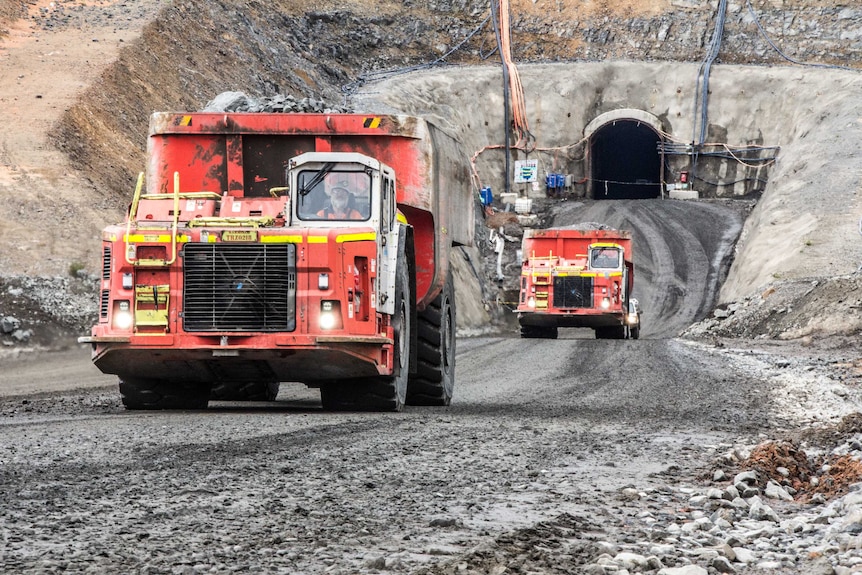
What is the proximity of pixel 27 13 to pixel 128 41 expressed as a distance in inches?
191

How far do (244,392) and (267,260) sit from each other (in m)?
3.24

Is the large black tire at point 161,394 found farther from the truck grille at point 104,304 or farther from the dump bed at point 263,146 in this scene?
the dump bed at point 263,146

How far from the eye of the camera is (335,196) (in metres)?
12.0

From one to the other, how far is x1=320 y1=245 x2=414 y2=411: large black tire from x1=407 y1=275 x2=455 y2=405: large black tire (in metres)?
0.89

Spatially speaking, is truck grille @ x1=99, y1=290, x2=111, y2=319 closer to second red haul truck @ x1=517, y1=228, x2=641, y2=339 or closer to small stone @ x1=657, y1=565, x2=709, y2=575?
small stone @ x1=657, y1=565, x2=709, y2=575

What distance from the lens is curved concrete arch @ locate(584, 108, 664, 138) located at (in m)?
58.1

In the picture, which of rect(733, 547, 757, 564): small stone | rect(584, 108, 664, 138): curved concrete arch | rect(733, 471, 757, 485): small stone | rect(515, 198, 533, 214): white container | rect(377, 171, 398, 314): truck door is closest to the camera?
rect(733, 547, 757, 564): small stone

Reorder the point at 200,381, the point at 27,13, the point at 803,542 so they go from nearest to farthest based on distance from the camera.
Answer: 1. the point at 803,542
2. the point at 200,381
3. the point at 27,13

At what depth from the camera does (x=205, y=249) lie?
11484 mm

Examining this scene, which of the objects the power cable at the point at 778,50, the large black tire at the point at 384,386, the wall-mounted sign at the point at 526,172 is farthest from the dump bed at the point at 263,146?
the power cable at the point at 778,50

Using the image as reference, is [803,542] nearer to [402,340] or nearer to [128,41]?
[402,340]

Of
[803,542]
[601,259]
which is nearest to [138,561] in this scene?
[803,542]

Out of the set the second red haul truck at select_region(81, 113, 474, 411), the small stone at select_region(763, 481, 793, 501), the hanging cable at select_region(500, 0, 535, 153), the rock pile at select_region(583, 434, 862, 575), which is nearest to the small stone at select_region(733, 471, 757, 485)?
the rock pile at select_region(583, 434, 862, 575)

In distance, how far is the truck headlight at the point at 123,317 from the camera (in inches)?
455
